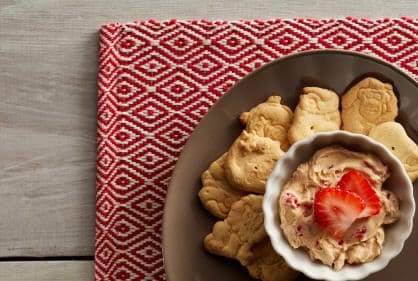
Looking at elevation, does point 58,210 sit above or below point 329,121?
below

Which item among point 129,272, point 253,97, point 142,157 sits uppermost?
point 253,97

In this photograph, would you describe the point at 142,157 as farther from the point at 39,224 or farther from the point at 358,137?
the point at 358,137

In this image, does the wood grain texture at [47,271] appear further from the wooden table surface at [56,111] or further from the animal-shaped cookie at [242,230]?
the animal-shaped cookie at [242,230]

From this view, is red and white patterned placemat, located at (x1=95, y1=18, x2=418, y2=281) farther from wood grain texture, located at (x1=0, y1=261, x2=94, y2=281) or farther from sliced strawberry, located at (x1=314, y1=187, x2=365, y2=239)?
sliced strawberry, located at (x1=314, y1=187, x2=365, y2=239)

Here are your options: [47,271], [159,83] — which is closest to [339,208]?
[159,83]

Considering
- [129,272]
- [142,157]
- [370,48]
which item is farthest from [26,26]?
[370,48]

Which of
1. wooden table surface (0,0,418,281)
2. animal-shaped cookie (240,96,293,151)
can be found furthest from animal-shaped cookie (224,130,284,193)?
wooden table surface (0,0,418,281)

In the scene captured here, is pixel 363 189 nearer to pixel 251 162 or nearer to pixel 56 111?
pixel 251 162
